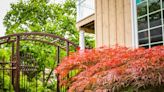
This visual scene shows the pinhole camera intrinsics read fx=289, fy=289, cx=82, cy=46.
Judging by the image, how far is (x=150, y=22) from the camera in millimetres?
5438

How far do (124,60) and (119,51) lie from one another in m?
0.68

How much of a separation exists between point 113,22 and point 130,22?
606 millimetres

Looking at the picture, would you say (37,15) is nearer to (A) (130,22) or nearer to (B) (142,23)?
(A) (130,22)

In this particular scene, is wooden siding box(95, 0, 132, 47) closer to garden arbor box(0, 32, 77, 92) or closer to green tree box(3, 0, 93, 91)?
garden arbor box(0, 32, 77, 92)

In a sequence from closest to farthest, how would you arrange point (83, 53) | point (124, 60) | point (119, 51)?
point (124, 60), point (119, 51), point (83, 53)

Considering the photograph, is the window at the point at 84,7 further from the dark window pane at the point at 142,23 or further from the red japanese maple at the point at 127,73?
the red japanese maple at the point at 127,73

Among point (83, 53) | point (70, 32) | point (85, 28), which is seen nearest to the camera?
point (83, 53)

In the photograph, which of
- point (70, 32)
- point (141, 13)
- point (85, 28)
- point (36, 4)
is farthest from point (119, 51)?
point (36, 4)

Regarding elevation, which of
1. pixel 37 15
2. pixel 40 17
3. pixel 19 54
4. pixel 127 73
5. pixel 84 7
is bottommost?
pixel 127 73

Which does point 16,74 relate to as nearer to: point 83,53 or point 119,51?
point 83,53

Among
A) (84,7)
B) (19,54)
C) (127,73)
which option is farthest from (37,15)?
(127,73)

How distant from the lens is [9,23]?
783 inches

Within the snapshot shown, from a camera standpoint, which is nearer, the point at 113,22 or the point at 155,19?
the point at 155,19

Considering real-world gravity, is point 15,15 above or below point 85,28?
above
